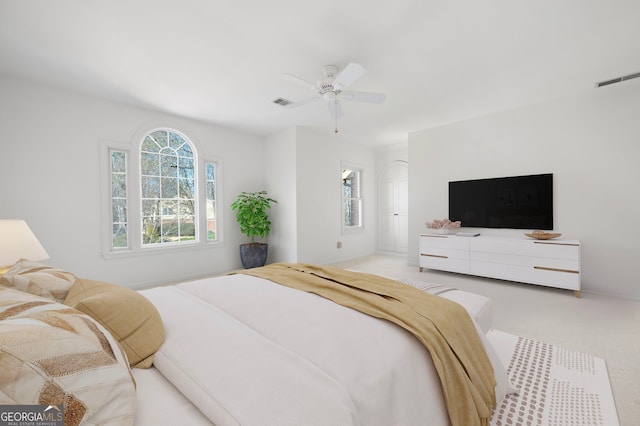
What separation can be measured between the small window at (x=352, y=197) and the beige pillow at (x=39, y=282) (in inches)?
199

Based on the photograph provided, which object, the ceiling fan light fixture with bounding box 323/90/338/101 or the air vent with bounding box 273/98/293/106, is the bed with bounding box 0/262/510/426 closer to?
the ceiling fan light fixture with bounding box 323/90/338/101

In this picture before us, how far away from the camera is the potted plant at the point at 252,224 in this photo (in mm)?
4566

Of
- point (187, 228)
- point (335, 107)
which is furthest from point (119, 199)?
point (335, 107)

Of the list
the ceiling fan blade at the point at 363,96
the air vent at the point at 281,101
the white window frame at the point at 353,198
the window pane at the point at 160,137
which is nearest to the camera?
the ceiling fan blade at the point at 363,96

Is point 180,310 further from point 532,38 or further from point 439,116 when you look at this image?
point 439,116

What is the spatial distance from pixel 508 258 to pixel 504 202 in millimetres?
877

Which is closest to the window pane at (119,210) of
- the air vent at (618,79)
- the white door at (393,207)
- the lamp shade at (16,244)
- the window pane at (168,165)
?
the window pane at (168,165)

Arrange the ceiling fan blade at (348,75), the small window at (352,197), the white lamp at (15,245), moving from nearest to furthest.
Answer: the white lamp at (15,245) → the ceiling fan blade at (348,75) → the small window at (352,197)

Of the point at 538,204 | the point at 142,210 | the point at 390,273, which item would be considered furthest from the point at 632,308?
the point at 142,210

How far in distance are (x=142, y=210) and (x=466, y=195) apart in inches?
194

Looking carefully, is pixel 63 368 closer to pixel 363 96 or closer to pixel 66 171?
pixel 363 96

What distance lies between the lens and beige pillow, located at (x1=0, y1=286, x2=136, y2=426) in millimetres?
514

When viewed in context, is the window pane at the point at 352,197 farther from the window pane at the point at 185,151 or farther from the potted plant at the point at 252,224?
the window pane at the point at 185,151

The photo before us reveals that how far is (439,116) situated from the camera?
4.20m
